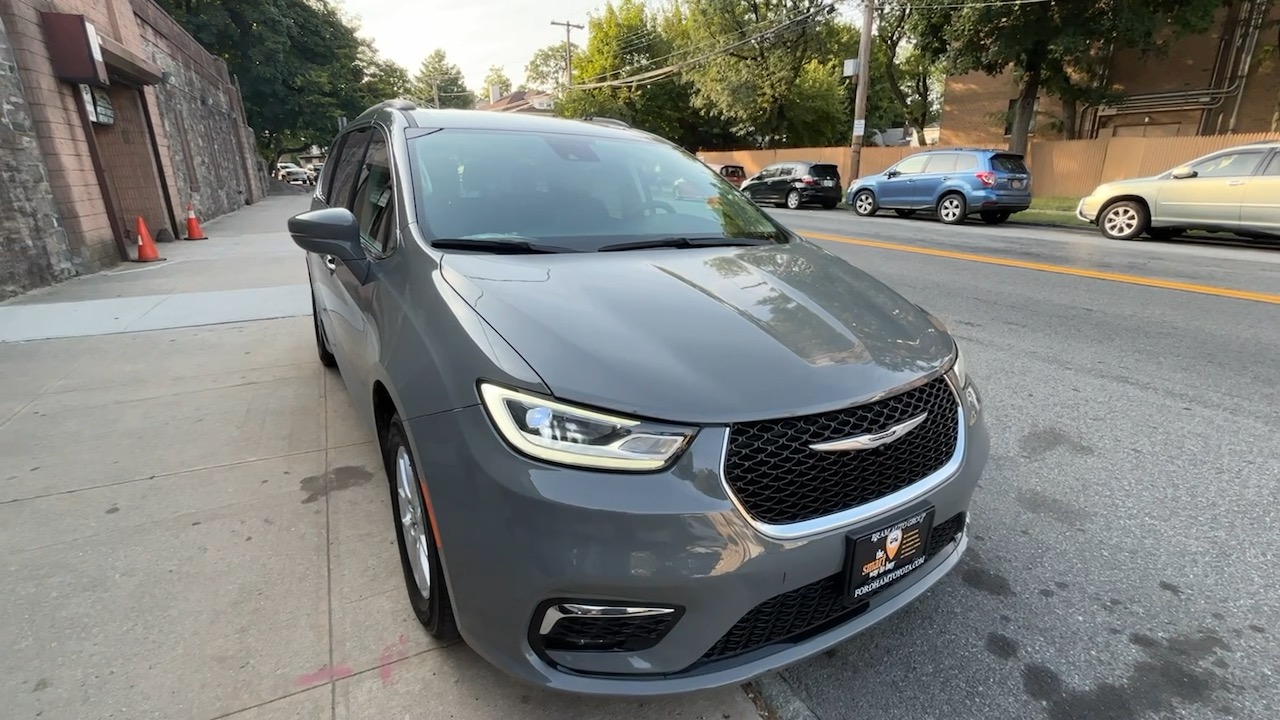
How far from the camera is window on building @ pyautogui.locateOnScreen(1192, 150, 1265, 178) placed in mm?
9805

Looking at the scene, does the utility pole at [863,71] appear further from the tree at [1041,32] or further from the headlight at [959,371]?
the headlight at [959,371]

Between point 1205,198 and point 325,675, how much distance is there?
1340 centimetres

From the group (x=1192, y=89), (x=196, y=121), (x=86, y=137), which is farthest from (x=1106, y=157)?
(x=196, y=121)

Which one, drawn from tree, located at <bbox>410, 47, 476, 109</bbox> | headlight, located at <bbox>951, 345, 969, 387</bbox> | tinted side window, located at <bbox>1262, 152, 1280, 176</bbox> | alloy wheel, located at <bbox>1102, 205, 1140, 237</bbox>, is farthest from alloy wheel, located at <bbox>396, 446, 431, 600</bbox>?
tree, located at <bbox>410, 47, 476, 109</bbox>

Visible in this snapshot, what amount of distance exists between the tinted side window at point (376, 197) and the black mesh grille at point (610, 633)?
160cm

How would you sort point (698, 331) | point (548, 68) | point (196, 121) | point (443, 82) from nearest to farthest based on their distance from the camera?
point (698, 331) → point (196, 121) → point (548, 68) → point (443, 82)

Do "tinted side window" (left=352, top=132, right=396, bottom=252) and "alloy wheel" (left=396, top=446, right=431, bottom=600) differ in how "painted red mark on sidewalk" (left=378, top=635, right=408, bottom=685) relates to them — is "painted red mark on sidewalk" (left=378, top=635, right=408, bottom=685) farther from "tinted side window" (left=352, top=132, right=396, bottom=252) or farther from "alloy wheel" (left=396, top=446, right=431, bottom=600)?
"tinted side window" (left=352, top=132, right=396, bottom=252)

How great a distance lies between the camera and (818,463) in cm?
158

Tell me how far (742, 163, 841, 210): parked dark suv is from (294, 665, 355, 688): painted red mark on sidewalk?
19.9 m

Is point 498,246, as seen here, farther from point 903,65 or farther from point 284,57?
point 903,65

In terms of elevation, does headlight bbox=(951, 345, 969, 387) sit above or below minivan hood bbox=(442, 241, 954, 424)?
below

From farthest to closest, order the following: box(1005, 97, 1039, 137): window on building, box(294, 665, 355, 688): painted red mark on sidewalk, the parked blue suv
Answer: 1. box(1005, 97, 1039, 137): window on building
2. the parked blue suv
3. box(294, 665, 355, 688): painted red mark on sidewalk

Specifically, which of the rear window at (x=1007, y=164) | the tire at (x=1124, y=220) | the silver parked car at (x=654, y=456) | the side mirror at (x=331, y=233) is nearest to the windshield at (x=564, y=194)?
the silver parked car at (x=654, y=456)

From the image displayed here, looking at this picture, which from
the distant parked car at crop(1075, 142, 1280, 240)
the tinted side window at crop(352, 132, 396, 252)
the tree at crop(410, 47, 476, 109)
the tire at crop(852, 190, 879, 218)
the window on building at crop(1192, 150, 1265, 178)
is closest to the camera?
the tinted side window at crop(352, 132, 396, 252)
